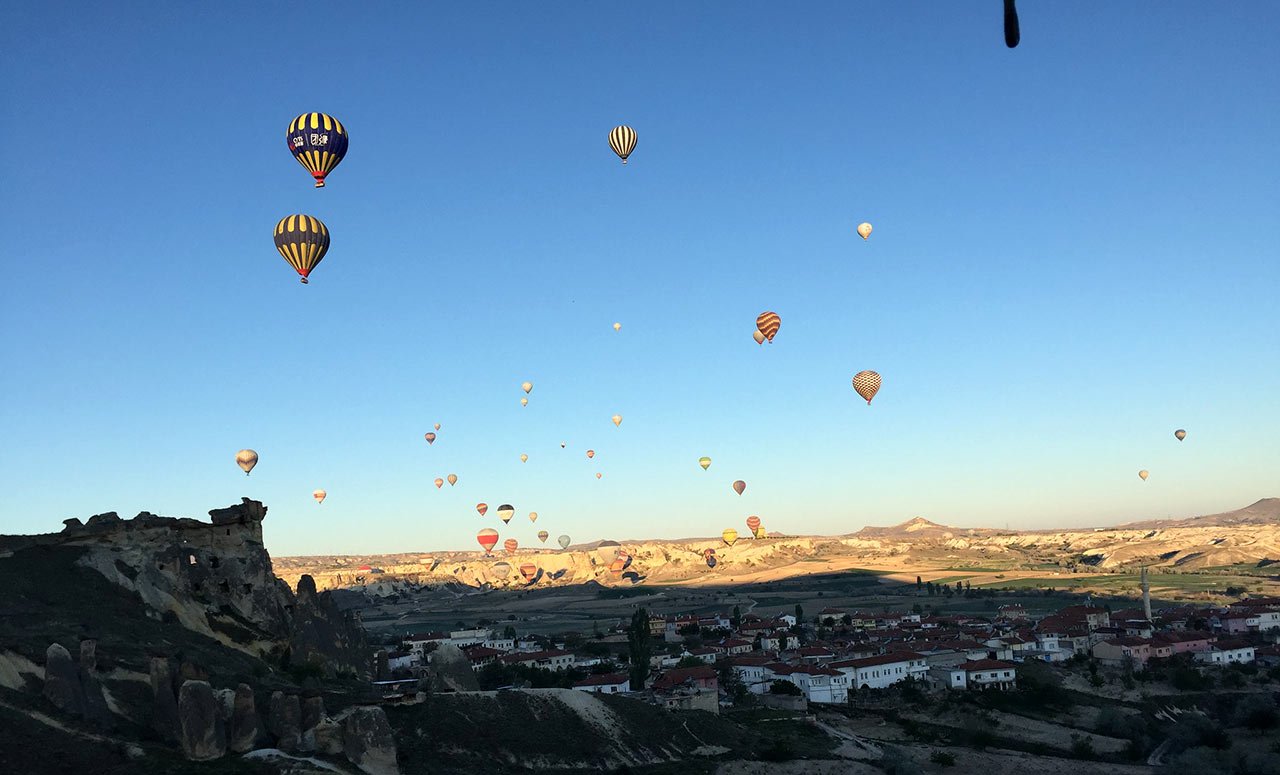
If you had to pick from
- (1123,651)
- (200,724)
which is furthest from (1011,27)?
(1123,651)

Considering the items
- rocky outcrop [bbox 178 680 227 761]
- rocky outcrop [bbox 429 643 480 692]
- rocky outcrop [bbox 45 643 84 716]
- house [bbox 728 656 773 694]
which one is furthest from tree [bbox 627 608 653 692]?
rocky outcrop [bbox 45 643 84 716]

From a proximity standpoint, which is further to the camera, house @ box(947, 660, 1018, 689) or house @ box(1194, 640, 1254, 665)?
house @ box(1194, 640, 1254, 665)

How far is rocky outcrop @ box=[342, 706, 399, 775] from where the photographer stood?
39719 millimetres

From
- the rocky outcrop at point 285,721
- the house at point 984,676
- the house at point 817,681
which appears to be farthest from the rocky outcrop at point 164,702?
the house at point 984,676

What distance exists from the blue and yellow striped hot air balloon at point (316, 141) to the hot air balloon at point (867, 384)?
134 feet

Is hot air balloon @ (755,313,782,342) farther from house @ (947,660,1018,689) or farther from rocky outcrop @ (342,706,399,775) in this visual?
rocky outcrop @ (342,706,399,775)

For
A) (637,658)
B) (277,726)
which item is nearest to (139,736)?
(277,726)

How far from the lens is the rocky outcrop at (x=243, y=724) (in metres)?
37.9

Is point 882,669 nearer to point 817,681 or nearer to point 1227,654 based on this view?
point 817,681

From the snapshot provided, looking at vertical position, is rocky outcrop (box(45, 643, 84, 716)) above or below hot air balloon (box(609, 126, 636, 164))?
below

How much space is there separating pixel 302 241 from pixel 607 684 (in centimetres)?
3365

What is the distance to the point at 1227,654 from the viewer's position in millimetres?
84812

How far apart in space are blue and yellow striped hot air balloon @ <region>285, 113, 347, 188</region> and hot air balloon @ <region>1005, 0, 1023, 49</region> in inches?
1910

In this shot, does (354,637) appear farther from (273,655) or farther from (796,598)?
(796,598)
